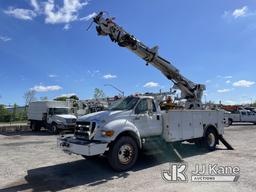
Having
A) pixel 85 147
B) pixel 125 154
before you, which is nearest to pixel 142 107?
pixel 125 154

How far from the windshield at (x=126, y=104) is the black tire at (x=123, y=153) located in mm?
1180

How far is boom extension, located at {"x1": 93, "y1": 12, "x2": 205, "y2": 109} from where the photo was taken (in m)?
12.6

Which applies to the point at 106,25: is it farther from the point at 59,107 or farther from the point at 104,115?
the point at 59,107

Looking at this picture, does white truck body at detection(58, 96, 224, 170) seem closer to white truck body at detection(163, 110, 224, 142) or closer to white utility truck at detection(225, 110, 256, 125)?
white truck body at detection(163, 110, 224, 142)

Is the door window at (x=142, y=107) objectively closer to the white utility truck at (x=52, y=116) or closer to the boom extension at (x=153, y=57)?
the boom extension at (x=153, y=57)

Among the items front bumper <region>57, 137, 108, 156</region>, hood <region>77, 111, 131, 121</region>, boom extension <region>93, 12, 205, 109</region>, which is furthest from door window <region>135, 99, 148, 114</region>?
boom extension <region>93, 12, 205, 109</region>

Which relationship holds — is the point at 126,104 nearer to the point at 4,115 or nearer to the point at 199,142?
the point at 199,142

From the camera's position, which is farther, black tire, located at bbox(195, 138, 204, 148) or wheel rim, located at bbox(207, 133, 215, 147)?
wheel rim, located at bbox(207, 133, 215, 147)

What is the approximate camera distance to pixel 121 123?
913cm

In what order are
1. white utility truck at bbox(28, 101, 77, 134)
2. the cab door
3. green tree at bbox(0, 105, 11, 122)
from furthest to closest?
green tree at bbox(0, 105, 11, 122) → white utility truck at bbox(28, 101, 77, 134) → the cab door

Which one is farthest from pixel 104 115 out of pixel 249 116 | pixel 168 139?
pixel 249 116

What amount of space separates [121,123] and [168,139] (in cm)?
245

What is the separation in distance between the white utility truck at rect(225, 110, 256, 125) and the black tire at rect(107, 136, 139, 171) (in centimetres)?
2770

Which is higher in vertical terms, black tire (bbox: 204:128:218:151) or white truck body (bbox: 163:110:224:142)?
white truck body (bbox: 163:110:224:142)
